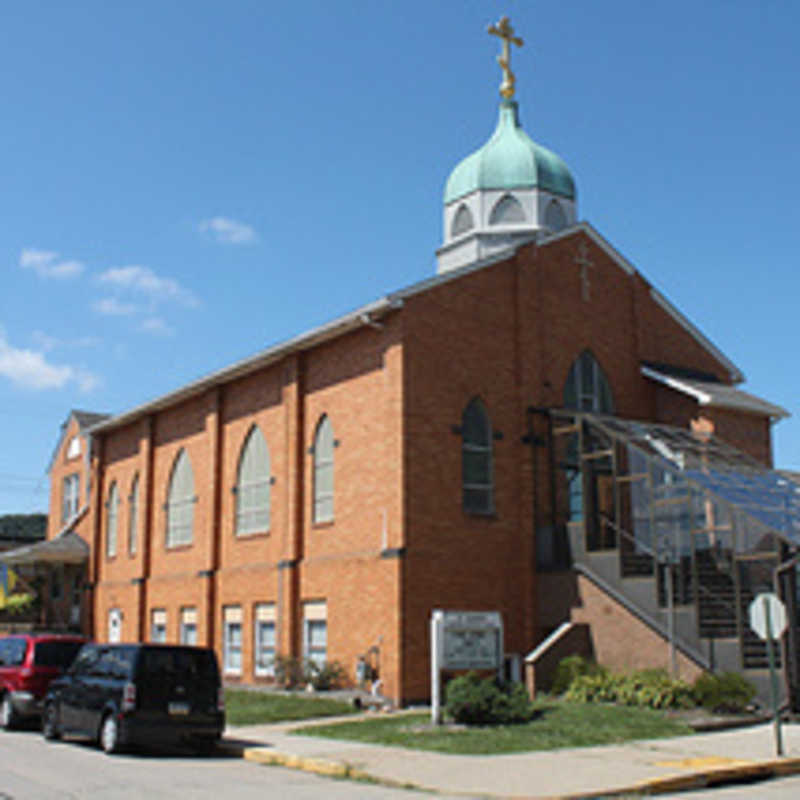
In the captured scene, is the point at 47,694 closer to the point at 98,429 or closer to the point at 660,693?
the point at 660,693

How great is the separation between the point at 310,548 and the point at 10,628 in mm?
18096

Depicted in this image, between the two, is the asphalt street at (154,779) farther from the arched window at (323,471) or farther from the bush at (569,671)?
the arched window at (323,471)

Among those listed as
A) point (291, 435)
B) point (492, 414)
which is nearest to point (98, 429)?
point (291, 435)

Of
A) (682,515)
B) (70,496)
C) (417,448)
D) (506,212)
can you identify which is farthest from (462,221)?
(70,496)

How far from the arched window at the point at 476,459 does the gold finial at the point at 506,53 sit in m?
12.9

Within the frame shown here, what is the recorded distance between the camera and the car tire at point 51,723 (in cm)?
1664

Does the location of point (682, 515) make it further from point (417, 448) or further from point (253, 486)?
point (253, 486)

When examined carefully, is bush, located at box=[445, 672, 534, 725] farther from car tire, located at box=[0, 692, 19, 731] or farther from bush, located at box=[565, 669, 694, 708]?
car tire, located at box=[0, 692, 19, 731]

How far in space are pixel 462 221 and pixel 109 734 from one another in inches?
736

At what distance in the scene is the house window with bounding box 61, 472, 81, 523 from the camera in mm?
38366

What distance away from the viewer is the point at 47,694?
56.7ft

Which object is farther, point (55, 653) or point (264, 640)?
point (264, 640)

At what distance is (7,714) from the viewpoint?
61.4ft

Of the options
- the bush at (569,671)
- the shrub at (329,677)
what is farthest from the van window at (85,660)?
the bush at (569,671)
